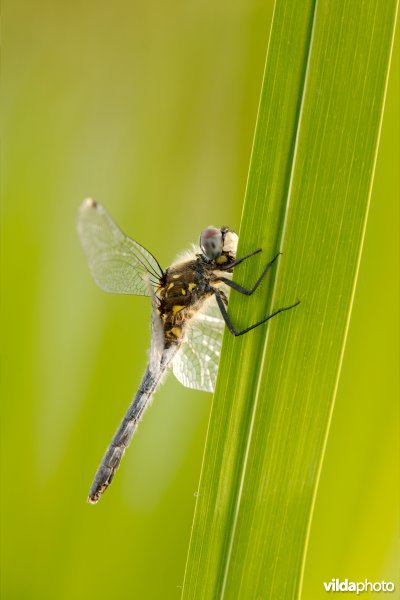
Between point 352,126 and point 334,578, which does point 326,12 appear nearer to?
point 352,126

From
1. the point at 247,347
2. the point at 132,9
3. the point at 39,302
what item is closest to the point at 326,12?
the point at 247,347

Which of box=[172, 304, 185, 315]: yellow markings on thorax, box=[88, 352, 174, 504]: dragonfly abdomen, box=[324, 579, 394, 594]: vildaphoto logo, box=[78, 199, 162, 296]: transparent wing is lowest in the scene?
box=[324, 579, 394, 594]: vildaphoto logo

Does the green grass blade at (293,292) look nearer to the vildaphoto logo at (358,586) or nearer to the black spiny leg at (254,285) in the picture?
the black spiny leg at (254,285)

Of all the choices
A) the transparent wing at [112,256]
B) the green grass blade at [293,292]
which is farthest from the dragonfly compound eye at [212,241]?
the green grass blade at [293,292]

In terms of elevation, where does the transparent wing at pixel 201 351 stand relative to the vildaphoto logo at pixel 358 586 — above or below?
above

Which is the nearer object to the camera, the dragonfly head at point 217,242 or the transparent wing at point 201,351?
the dragonfly head at point 217,242

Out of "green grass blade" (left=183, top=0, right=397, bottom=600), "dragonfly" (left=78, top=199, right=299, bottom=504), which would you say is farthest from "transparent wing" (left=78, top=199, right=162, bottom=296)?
"green grass blade" (left=183, top=0, right=397, bottom=600)

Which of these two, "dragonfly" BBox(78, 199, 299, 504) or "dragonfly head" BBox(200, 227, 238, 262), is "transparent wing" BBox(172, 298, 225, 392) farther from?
"dragonfly head" BBox(200, 227, 238, 262)

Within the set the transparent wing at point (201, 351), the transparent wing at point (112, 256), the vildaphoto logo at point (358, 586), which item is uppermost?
the transparent wing at point (112, 256)
